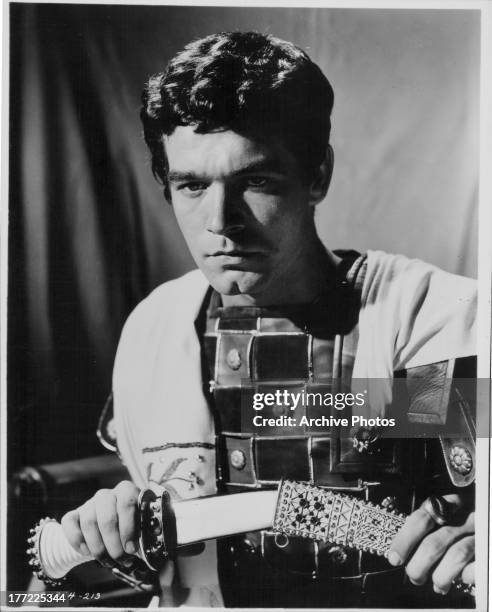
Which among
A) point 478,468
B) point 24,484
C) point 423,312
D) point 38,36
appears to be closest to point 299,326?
point 423,312

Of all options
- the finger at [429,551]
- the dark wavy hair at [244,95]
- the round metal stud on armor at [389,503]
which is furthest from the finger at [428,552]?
the dark wavy hair at [244,95]

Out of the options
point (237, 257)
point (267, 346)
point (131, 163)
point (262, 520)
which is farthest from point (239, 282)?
point (262, 520)

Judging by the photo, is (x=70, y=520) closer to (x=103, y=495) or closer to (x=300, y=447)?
(x=103, y=495)

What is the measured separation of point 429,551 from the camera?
63.0 inches

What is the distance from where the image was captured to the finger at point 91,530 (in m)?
1.64

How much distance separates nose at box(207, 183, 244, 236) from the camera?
157 cm

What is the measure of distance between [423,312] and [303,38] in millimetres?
750

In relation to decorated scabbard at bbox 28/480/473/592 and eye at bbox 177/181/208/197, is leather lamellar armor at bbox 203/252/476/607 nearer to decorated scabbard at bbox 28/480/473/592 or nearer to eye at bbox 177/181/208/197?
decorated scabbard at bbox 28/480/473/592

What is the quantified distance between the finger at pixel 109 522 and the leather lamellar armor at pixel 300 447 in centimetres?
26

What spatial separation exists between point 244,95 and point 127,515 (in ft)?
3.51

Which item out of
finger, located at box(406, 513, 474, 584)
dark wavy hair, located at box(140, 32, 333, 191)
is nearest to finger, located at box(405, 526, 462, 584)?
finger, located at box(406, 513, 474, 584)

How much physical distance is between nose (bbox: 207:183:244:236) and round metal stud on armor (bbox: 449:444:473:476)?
764 mm

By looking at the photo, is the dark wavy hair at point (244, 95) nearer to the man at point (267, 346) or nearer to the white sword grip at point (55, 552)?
the man at point (267, 346)

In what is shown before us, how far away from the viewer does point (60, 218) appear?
5.46ft
